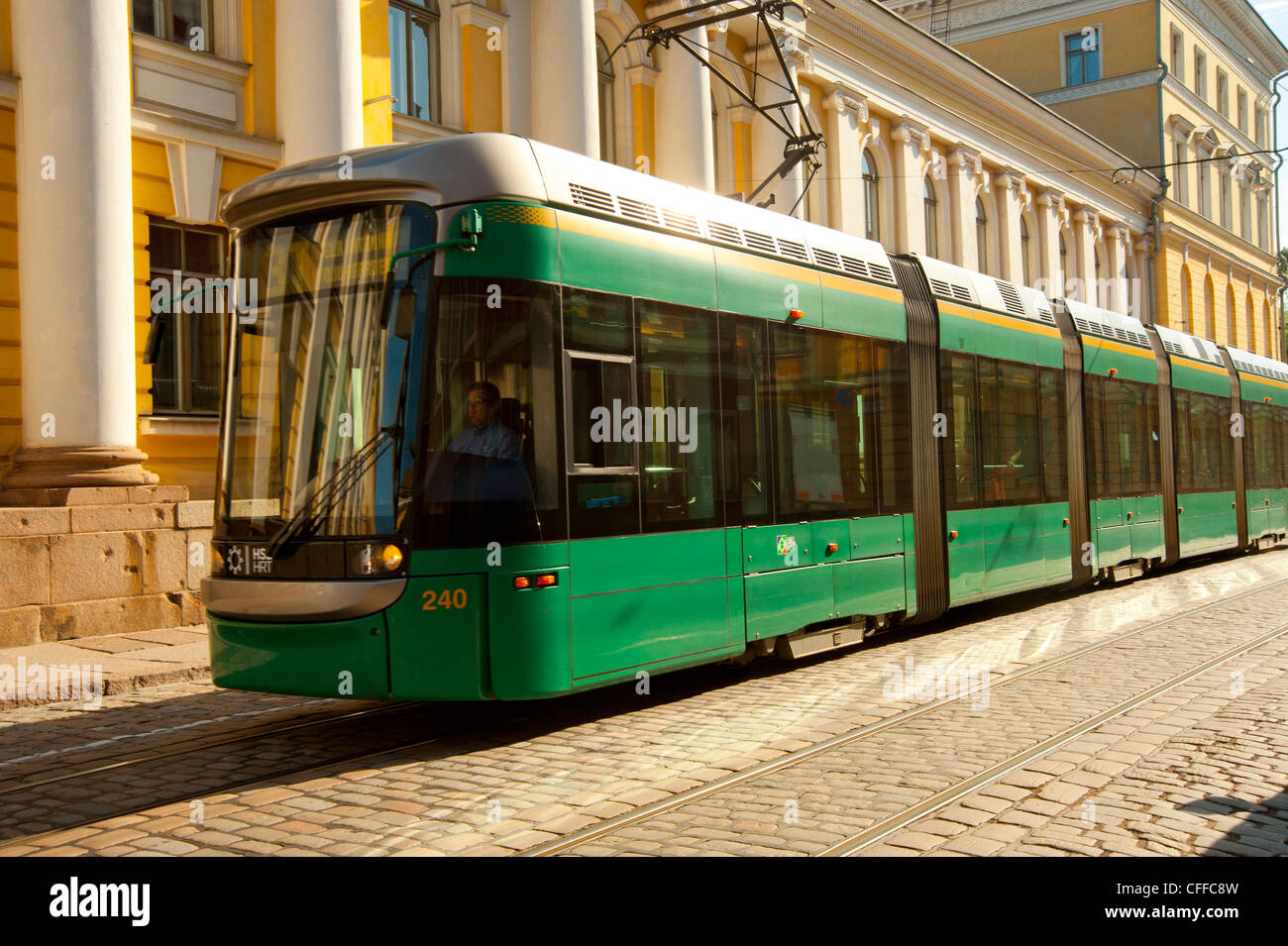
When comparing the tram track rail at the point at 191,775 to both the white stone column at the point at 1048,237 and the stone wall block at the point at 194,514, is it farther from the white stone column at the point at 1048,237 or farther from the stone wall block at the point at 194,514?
the white stone column at the point at 1048,237

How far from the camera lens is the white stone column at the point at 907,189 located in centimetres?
3180

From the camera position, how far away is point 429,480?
699 centimetres

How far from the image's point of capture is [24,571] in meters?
11.4

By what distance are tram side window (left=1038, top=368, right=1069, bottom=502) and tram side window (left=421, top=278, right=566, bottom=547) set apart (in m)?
8.27

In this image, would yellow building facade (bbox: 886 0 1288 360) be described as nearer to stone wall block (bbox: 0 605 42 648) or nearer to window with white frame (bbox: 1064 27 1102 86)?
window with white frame (bbox: 1064 27 1102 86)

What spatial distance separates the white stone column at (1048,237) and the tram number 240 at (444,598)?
3526 cm

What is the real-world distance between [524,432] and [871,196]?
25815 mm

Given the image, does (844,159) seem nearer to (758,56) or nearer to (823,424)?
(758,56)

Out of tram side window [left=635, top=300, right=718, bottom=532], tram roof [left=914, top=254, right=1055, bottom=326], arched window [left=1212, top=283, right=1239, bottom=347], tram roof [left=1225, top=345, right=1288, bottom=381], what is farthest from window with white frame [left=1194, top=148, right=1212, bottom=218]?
tram side window [left=635, top=300, right=718, bottom=532]

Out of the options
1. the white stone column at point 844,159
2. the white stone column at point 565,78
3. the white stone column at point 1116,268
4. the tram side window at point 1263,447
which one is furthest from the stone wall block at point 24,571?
the white stone column at point 1116,268

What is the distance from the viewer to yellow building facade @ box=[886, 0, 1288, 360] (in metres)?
46.4

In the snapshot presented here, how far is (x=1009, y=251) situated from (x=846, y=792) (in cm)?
3279

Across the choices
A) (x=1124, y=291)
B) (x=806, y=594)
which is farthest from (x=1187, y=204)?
(x=806, y=594)
